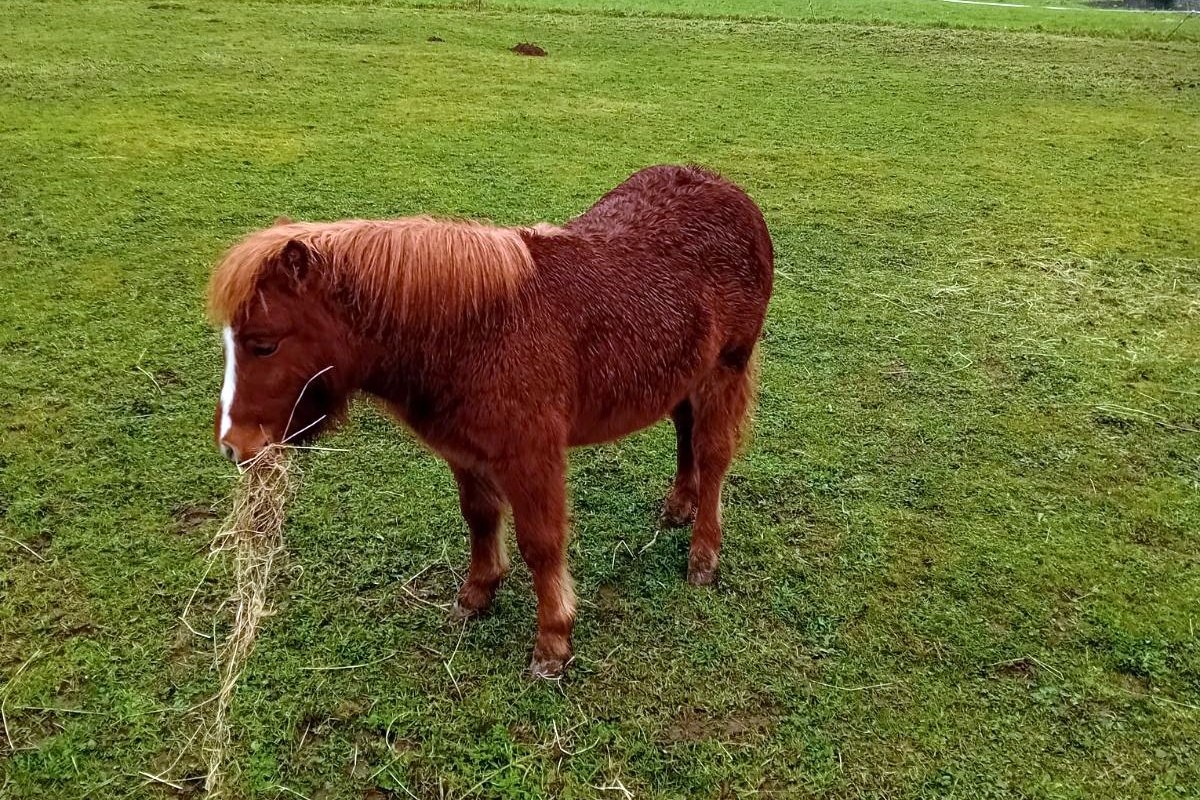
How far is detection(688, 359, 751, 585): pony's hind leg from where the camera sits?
280 centimetres

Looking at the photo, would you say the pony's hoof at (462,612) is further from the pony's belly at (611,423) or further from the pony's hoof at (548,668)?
the pony's belly at (611,423)

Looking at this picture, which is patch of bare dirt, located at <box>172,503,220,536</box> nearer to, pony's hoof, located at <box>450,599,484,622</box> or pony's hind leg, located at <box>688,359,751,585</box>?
pony's hoof, located at <box>450,599,484,622</box>

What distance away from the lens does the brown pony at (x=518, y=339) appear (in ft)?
6.32

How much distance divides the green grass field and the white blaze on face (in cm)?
91

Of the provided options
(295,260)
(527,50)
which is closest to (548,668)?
(295,260)

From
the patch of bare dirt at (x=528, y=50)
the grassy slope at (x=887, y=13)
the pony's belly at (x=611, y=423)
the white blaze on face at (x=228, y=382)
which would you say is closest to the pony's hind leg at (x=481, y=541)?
the pony's belly at (x=611, y=423)

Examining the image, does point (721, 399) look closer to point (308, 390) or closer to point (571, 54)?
point (308, 390)

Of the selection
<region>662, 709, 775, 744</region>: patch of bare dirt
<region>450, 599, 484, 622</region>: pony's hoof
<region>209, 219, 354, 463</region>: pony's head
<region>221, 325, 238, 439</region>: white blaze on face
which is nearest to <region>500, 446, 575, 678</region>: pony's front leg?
<region>450, 599, 484, 622</region>: pony's hoof

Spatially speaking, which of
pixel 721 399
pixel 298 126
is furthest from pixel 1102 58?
pixel 721 399

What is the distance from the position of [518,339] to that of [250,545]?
0.88 m

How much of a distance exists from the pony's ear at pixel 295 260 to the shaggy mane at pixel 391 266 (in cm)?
2

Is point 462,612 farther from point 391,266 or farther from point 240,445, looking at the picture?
point 391,266

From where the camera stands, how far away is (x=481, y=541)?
260 centimetres

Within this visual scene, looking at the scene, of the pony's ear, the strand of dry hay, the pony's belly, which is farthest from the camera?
the pony's belly
